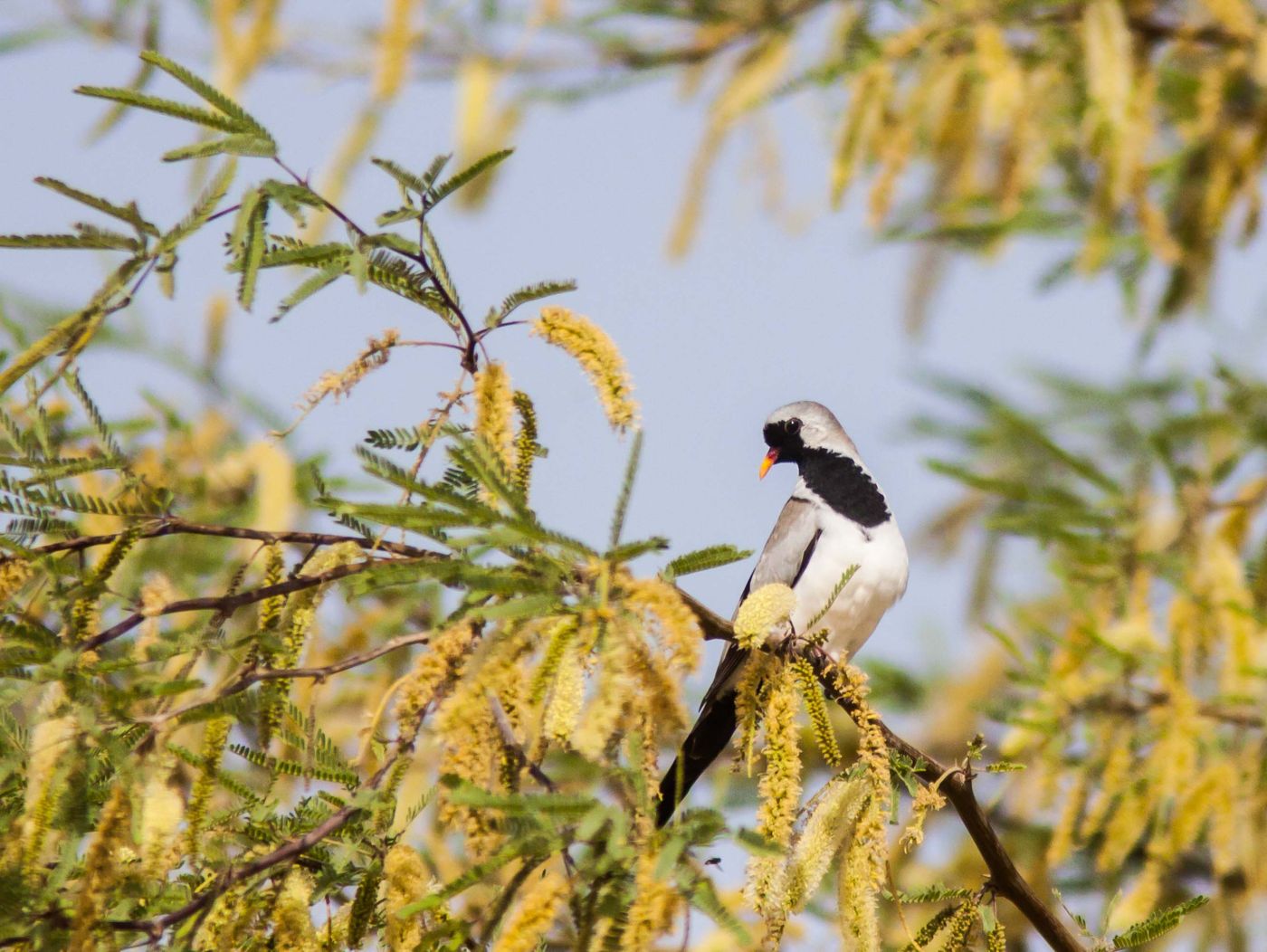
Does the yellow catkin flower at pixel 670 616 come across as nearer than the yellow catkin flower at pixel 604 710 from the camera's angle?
No

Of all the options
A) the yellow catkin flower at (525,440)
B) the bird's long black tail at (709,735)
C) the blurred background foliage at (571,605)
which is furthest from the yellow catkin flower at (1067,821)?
the yellow catkin flower at (525,440)

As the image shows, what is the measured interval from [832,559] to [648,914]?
297cm

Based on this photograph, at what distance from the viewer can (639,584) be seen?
205cm

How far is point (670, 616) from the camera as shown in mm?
2002

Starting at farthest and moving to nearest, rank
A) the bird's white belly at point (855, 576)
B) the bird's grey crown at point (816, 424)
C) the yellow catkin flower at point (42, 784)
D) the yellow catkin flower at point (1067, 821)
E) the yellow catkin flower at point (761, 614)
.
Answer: the bird's grey crown at point (816, 424) < the bird's white belly at point (855, 576) < the yellow catkin flower at point (1067, 821) < the yellow catkin flower at point (761, 614) < the yellow catkin flower at point (42, 784)

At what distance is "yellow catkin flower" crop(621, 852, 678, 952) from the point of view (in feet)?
6.14

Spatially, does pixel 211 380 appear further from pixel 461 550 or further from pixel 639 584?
pixel 639 584

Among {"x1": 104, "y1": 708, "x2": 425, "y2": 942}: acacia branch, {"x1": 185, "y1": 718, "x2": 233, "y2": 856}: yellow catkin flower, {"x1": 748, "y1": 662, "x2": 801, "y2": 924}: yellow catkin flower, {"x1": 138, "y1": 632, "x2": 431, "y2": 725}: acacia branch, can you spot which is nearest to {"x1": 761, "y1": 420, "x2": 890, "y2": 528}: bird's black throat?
{"x1": 748, "y1": 662, "x2": 801, "y2": 924}: yellow catkin flower

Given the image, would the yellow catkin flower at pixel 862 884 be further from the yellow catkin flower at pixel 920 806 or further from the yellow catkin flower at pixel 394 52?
the yellow catkin flower at pixel 394 52

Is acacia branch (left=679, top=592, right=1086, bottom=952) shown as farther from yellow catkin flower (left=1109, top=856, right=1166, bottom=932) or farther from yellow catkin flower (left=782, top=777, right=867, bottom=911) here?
yellow catkin flower (left=1109, top=856, right=1166, bottom=932)

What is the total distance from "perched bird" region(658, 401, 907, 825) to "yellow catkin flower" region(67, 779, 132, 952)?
248 centimetres

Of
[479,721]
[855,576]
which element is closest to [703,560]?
[479,721]

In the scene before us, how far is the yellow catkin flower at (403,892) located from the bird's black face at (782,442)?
3.56 meters

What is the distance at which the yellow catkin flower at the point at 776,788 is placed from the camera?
2.22 m
